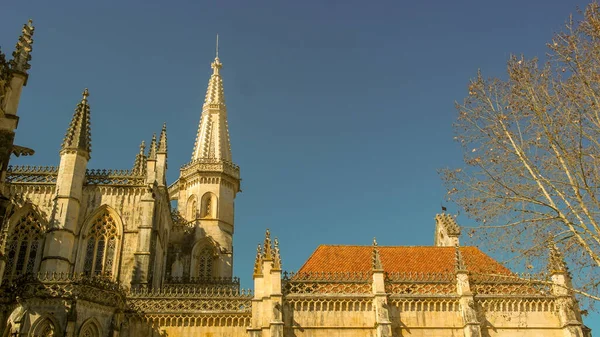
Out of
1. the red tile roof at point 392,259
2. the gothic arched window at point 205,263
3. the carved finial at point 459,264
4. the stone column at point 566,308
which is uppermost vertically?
the gothic arched window at point 205,263

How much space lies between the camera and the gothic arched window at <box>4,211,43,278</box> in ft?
95.7

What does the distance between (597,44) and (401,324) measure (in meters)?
15.4

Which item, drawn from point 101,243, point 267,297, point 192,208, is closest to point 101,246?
point 101,243

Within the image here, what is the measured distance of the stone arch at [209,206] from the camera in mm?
38469

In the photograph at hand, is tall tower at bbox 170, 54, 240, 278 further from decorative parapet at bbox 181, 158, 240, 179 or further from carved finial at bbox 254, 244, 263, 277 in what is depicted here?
carved finial at bbox 254, 244, 263, 277

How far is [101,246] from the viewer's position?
30609mm

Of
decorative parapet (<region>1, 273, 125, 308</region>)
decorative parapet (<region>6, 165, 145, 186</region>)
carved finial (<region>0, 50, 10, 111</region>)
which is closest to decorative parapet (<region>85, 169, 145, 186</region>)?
decorative parapet (<region>6, 165, 145, 186</region>)

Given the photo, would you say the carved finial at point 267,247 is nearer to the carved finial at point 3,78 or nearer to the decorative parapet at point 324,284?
the decorative parapet at point 324,284

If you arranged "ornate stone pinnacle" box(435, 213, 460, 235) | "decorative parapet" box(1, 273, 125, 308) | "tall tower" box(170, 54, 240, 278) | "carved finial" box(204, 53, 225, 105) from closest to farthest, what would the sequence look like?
"decorative parapet" box(1, 273, 125, 308)
"ornate stone pinnacle" box(435, 213, 460, 235)
"tall tower" box(170, 54, 240, 278)
"carved finial" box(204, 53, 225, 105)

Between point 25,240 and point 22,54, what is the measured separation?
14705 millimetres

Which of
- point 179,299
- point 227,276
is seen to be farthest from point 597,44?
point 227,276

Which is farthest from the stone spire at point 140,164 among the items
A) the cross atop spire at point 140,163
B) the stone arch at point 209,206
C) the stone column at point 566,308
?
the stone column at point 566,308

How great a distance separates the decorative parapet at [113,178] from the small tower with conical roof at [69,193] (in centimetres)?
63

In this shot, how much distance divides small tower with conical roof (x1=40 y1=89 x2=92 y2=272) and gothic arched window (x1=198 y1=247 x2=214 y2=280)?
9.24 m
